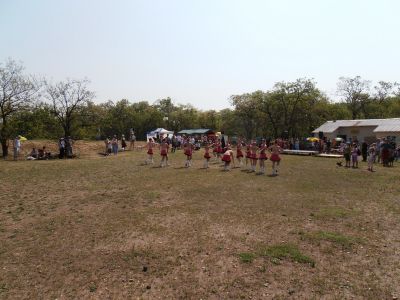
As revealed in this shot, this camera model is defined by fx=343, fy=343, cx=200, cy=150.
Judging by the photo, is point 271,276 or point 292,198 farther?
point 292,198

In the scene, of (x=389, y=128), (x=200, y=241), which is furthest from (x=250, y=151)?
(x=389, y=128)

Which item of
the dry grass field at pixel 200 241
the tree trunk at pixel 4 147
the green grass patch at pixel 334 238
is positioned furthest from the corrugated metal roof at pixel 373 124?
the tree trunk at pixel 4 147

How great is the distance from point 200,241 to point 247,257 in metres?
1.43

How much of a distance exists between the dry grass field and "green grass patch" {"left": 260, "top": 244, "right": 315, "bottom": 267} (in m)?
0.02

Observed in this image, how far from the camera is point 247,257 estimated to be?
7379mm

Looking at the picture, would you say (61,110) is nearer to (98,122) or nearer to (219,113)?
(98,122)

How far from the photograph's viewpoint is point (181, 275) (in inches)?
263

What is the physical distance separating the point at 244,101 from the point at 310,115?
13.7 m

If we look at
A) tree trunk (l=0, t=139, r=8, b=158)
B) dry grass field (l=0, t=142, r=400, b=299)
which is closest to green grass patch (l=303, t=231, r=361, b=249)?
dry grass field (l=0, t=142, r=400, b=299)

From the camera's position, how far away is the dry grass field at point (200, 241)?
6.25m

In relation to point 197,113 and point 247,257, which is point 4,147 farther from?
point 197,113

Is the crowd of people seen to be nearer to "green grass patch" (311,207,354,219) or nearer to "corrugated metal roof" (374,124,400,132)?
"corrugated metal roof" (374,124,400,132)

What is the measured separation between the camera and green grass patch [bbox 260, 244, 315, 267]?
7248mm

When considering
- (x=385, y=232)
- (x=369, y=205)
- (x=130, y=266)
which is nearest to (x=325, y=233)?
(x=385, y=232)
